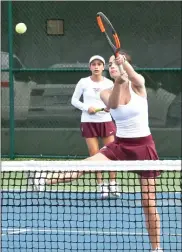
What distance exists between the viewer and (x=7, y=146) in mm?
9805

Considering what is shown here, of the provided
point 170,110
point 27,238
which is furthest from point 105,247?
point 170,110

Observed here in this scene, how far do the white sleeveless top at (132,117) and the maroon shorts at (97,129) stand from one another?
2285 millimetres

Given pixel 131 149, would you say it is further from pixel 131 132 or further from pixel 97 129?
pixel 97 129

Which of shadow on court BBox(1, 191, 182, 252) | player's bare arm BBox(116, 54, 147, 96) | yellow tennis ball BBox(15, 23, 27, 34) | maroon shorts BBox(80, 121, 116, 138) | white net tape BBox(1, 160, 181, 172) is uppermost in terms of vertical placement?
yellow tennis ball BBox(15, 23, 27, 34)

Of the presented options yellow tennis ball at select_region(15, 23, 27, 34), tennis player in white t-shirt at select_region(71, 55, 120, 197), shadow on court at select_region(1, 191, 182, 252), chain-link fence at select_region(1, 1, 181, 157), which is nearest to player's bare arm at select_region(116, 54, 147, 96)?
shadow on court at select_region(1, 191, 182, 252)

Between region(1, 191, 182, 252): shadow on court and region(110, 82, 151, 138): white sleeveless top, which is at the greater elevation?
region(110, 82, 151, 138): white sleeveless top

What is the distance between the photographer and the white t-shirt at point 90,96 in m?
7.45

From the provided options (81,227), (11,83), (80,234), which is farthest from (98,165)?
(11,83)

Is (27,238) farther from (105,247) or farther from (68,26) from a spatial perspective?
(68,26)

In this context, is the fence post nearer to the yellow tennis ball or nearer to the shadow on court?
the yellow tennis ball

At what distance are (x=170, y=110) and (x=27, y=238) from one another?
4.63 m

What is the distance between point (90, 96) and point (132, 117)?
2.52 m

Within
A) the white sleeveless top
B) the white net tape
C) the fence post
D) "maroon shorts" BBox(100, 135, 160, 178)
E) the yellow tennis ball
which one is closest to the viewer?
the white net tape

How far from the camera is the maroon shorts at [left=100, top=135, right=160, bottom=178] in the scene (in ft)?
16.6
